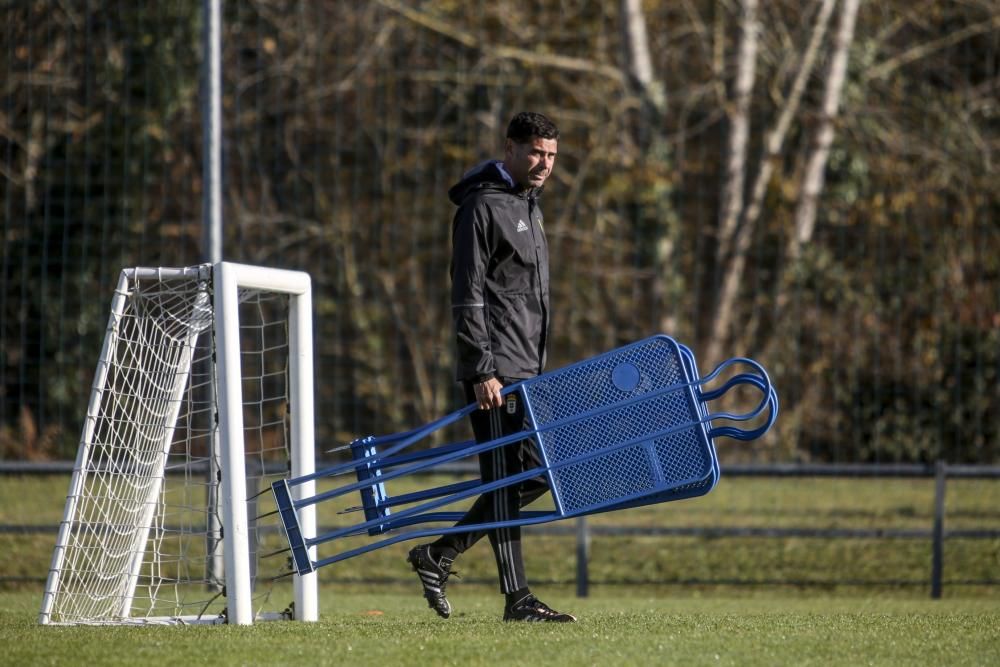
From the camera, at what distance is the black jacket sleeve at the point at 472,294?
5.15 m

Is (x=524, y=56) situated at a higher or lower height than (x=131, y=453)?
higher

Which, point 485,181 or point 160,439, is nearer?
point 485,181

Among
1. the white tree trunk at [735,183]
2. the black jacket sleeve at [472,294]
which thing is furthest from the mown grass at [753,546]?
the black jacket sleeve at [472,294]

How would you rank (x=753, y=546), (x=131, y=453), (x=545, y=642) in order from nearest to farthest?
(x=545, y=642) < (x=131, y=453) < (x=753, y=546)

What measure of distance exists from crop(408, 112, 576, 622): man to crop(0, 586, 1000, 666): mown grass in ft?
0.74

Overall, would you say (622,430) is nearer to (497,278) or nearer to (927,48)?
(497,278)

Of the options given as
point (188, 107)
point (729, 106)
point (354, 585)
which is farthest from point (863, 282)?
point (188, 107)

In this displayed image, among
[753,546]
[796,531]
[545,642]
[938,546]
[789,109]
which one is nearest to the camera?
[545,642]

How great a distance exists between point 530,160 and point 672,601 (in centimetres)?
377

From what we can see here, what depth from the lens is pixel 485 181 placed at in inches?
211

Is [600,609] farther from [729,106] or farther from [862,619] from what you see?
[729,106]

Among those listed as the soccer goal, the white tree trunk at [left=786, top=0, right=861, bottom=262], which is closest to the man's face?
the soccer goal

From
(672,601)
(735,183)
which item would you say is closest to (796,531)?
(672,601)

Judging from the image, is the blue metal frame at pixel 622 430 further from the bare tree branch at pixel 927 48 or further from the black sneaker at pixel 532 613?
the bare tree branch at pixel 927 48
